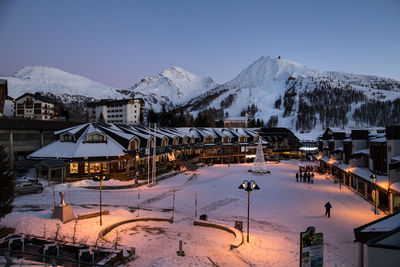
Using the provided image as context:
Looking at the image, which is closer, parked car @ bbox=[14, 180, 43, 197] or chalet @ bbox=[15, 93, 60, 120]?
parked car @ bbox=[14, 180, 43, 197]

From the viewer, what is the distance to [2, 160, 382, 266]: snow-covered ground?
1359cm

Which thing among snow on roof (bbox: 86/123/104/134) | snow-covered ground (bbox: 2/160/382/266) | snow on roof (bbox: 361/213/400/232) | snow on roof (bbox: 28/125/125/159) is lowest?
snow-covered ground (bbox: 2/160/382/266)

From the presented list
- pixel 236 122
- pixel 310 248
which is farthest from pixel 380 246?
pixel 236 122

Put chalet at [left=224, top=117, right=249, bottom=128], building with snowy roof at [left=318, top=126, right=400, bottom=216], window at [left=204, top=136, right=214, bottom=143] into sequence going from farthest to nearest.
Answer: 1. chalet at [left=224, top=117, right=249, bottom=128]
2. window at [left=204, top=136, right=214, bottom=143]
3. building with snowy roof at [left=318, top=126, right=400, bottom=216]

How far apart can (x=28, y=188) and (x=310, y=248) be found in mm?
25065

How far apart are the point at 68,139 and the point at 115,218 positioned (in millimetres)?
23752

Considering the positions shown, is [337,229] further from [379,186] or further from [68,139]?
[68,139]

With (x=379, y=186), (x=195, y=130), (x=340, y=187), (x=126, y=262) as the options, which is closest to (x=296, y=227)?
(x=379, y=186)

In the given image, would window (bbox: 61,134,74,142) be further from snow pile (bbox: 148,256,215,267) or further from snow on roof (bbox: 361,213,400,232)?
snow on roof (bbox: 361,213,400,232)

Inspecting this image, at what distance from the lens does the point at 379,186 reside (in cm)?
2381

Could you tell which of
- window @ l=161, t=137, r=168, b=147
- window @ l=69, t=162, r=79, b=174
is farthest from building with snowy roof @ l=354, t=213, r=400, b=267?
window @ l=161, t=137, r=168, b=147

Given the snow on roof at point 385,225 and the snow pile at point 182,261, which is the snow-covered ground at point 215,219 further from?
the snow on roof at point 385,225

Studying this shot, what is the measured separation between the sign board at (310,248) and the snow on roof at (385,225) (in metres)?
2.97

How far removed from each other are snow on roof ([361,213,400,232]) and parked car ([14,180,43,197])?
85.7ft
